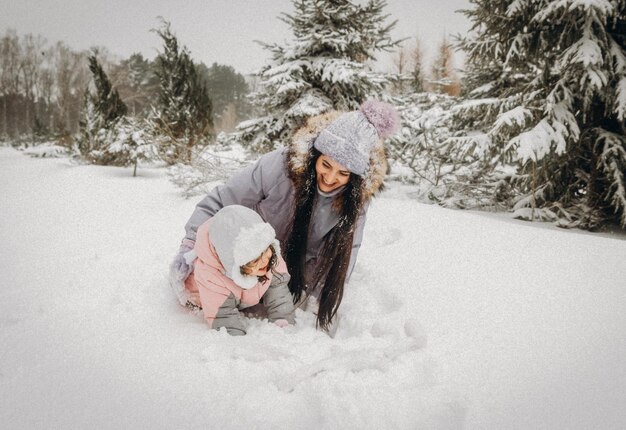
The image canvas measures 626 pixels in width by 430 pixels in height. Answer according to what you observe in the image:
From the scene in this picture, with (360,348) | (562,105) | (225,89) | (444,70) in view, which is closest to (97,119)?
(360,348)

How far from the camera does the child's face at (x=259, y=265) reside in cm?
175

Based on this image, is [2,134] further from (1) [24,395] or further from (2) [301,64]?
(1) [24,395]

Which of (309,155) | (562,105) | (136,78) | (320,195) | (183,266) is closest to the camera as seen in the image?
(183,266)

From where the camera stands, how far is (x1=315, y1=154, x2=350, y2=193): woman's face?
1872mm

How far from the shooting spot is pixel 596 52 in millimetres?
3572

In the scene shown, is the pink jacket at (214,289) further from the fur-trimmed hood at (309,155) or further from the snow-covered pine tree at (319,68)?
the snow-covered pine tree at (319,68)

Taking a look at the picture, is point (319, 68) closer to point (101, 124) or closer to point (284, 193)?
point (284, 193)

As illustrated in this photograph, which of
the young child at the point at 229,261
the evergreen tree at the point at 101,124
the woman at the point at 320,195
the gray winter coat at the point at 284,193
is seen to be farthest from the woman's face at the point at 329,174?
the evergreen tree at the point at 101,124

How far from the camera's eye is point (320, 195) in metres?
2.11

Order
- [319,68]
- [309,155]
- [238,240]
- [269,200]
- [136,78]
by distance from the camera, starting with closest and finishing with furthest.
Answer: [238,240] → [309,155] → [269,200] → [319,68] → [136,78]

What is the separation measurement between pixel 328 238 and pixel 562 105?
3.85m

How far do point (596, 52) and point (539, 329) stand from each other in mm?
3883

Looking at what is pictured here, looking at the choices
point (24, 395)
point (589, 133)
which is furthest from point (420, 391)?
point (589, 133)

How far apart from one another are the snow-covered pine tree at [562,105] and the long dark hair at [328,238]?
2.83m
